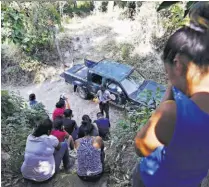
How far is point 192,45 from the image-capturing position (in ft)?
4.36

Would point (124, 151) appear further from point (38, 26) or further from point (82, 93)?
point (38, 26)

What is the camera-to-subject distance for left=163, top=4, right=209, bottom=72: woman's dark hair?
1.33 meters

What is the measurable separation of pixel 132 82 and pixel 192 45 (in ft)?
21.6

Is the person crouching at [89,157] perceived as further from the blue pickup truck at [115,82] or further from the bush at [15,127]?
the blue pickup truck at [115,82]

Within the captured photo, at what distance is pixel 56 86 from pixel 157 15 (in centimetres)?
316

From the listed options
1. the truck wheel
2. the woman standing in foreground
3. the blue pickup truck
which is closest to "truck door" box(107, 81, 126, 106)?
the blue pickup truck

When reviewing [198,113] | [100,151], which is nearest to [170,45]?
[198,113]

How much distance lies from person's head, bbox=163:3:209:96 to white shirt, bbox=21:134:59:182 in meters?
2.68

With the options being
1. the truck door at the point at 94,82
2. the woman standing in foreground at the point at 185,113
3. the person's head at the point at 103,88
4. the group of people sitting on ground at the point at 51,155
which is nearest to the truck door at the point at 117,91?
the person's head at the point at 103,88

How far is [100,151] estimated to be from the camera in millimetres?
3885

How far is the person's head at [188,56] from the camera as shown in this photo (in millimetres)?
1329

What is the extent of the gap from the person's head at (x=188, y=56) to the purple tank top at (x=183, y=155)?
0.08m

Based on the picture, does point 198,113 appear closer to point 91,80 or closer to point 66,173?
point 66,173

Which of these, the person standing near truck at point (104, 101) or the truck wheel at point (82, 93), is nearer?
the person standing near truck at point (104, 101)
